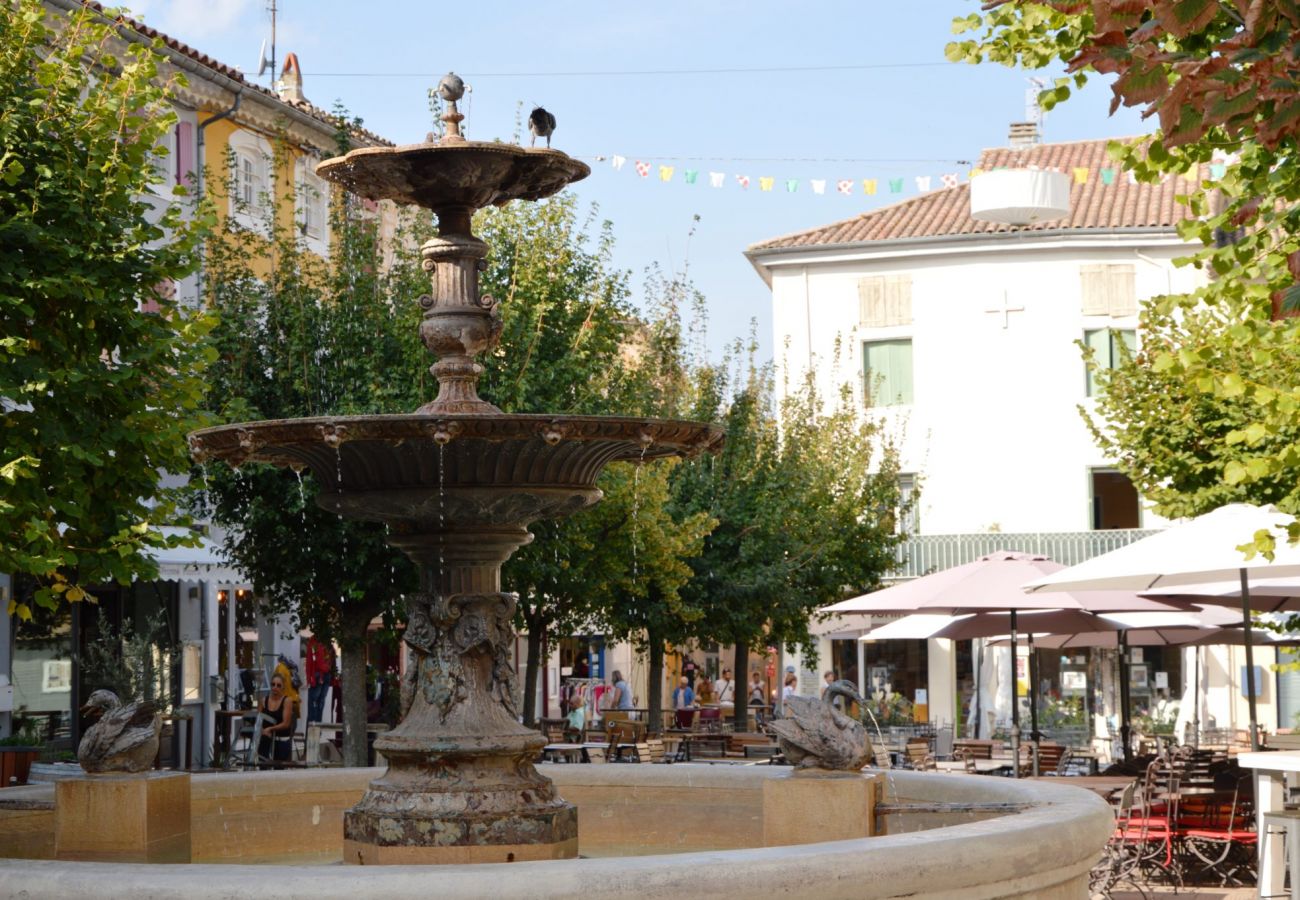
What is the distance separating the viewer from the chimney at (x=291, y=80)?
36250 millimetres

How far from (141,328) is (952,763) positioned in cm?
988

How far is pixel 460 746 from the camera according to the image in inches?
330

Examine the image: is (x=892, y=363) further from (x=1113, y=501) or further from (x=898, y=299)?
(x=1113, y=501)

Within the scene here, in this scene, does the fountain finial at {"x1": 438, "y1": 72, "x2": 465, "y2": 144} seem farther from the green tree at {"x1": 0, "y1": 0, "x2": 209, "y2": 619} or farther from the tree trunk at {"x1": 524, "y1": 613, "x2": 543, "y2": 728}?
the tree trunk at {"x1": 524, "y1": 613, "x2": 543, "y2": 728}

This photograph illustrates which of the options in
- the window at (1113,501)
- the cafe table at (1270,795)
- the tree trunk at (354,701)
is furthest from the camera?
the window at (1113,501)

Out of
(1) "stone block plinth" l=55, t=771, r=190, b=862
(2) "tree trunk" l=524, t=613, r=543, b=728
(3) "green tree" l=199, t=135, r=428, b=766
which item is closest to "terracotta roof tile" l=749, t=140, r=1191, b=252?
(2) "tree trunk" l=524, t=613, r=543, b=728

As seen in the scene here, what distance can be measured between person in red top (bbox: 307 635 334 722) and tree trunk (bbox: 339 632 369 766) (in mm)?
6403

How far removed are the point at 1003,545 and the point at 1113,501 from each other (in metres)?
2.94

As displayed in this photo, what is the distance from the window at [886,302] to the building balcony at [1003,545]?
16.4ft

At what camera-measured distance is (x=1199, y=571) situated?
12562 mm

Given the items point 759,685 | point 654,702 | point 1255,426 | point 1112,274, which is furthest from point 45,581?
point 1112,274

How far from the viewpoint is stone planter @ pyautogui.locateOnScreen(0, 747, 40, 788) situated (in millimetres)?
16531

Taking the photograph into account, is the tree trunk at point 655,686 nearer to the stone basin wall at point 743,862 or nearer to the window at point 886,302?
the window at point 886,302

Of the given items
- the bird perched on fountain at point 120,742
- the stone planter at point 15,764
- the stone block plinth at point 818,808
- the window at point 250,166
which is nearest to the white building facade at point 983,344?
the window at point 250,166
